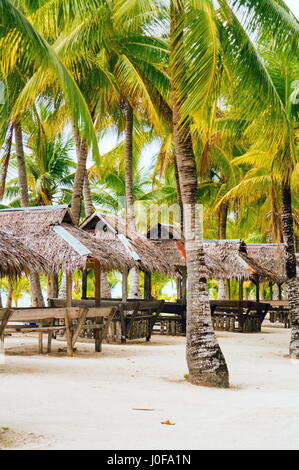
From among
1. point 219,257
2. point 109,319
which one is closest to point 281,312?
Result: point 219,257

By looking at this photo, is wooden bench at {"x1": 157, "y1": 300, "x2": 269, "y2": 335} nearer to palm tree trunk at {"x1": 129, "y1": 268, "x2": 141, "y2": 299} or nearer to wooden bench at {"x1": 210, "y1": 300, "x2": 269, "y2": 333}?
wooden bench at {"x1": 210, "y1": 300, "x2": 269, "y2": 333}

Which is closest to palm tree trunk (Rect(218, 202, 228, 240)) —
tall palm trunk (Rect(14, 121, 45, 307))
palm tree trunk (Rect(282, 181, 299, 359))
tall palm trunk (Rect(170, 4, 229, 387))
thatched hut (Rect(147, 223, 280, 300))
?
thatched hut (Rect(147, 223, 280, 300))

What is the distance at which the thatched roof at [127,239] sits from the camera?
17969mm

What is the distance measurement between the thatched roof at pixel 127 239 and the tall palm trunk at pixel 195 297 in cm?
674

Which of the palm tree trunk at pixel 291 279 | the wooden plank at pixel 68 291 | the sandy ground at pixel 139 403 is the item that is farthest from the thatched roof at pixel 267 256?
the wooden plank at pixel 68 291

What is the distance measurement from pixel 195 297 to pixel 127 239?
7.81 metres

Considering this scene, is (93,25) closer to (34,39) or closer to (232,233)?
(34,39)

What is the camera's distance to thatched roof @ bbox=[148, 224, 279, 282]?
22000 millimetres

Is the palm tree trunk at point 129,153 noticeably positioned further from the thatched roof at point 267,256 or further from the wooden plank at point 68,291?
the wooden plank at point 68,291

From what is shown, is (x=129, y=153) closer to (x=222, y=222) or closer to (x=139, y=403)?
(x=222, y=222)

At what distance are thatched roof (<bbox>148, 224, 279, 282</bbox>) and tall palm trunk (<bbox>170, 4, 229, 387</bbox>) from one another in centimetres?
1023

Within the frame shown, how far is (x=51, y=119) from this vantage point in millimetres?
19750
